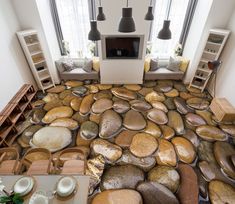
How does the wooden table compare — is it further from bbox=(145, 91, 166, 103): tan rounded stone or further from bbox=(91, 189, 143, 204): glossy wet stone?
bbox=(145, 91, 166, 103): tan rounded stone

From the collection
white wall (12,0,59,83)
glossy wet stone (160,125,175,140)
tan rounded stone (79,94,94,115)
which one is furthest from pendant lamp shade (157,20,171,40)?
white wall (12,0,59,83)

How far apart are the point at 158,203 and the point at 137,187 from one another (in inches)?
13.2

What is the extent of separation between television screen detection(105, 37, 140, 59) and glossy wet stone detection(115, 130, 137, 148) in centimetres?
207

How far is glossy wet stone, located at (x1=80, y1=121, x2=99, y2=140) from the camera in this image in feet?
9.84

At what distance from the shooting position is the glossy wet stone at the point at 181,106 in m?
3.60

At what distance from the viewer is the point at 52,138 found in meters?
2.92

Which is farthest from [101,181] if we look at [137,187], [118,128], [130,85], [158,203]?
[130,85]

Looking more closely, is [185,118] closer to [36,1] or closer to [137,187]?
[137,187]

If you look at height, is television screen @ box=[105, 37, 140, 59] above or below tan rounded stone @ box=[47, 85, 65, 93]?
above

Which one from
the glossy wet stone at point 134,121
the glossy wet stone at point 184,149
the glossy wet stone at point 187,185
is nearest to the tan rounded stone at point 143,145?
the glossy wet stone at point 134,121

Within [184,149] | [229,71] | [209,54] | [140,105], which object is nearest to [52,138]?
[140,105]

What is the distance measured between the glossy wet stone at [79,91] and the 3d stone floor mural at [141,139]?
0.02 metres

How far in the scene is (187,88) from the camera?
173 inches

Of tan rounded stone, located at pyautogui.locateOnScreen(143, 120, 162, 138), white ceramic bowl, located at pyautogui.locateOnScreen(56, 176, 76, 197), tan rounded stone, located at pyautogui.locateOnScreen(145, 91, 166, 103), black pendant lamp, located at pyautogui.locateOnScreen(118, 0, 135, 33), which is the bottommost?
tan rounded stone, located at pyautogui.locateOnScreen(143, 120, 162, 138)
